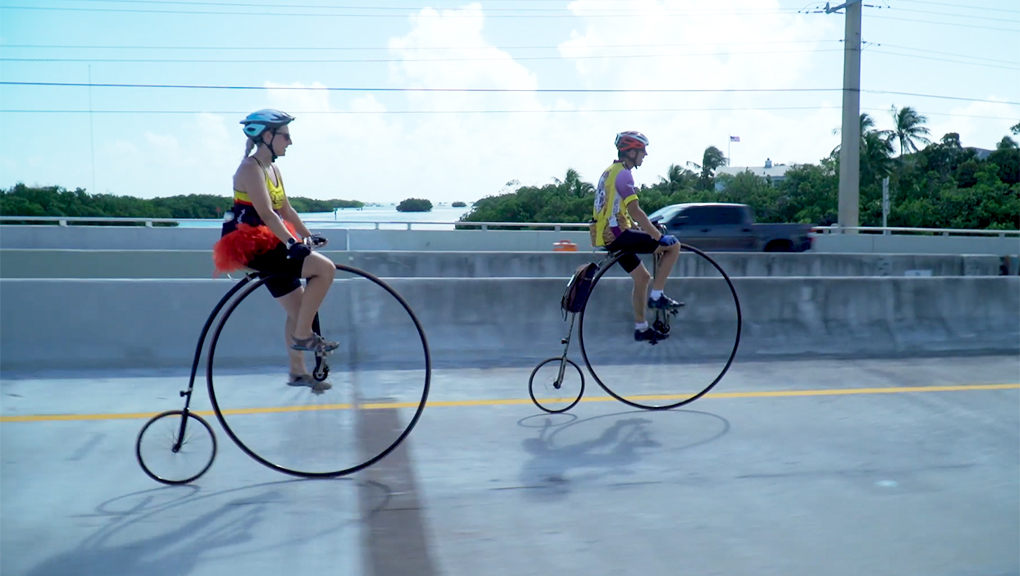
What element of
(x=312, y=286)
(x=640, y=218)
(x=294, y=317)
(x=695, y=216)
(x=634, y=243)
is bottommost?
(x=294, y=317)

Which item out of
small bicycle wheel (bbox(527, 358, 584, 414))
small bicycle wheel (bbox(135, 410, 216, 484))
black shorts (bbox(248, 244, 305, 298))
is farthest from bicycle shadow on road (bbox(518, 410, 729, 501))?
small bicycle wheel (bbox(135, 410, 216, 484))

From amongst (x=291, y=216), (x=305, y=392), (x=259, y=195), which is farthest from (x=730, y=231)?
(x=259, y=195)

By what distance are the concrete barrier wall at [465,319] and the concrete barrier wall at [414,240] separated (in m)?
16.5

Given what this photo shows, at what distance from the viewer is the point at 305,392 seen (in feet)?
24.2

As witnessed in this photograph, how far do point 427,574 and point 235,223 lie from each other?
2580 mm

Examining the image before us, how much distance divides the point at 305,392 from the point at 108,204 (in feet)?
10.4

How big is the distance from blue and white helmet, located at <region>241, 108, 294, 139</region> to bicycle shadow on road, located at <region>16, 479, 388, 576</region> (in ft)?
7.03

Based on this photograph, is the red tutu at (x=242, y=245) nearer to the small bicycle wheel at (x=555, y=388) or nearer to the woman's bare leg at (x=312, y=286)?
the woman's bare leg at (x=312, y=286)

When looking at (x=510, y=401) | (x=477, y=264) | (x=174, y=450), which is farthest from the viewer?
(x=477, y=264)

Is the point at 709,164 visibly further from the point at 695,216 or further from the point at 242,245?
the point at 242,245

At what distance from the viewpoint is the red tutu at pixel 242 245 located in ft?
17.1

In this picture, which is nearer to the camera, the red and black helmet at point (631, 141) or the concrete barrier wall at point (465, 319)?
the red and black helmet at point (631, 141)

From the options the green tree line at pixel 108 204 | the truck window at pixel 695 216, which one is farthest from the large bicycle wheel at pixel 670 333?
the truck window at pixel 695 216

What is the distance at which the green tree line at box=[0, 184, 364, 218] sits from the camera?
7.64 metres
